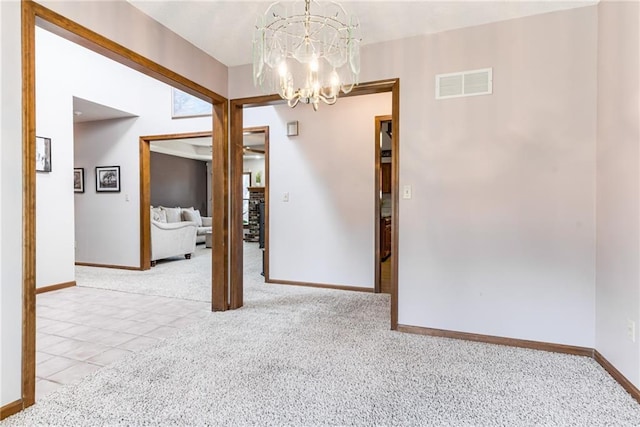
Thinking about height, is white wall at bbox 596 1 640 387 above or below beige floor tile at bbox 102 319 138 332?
above

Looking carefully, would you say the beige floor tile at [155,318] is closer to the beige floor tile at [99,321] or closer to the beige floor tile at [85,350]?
the beige floor tile at [99,321]

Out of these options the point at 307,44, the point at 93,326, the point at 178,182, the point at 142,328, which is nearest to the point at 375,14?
the point at 307,44

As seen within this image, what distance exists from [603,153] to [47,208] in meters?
5.68

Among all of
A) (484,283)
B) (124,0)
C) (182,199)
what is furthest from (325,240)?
(182,199)

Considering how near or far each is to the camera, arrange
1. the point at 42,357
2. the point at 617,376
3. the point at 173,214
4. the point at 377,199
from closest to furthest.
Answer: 1. the point at 617,376
2. the point at 42,357
3. the point at 377,199
4. the point at 173,214

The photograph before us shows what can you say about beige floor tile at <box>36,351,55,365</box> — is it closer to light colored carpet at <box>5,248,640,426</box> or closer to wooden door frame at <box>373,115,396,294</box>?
light colored carpet at <box>5,248,640,426</box>

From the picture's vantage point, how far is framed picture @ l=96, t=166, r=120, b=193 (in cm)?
576

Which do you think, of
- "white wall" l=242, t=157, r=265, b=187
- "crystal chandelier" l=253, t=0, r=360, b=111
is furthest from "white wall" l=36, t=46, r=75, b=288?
"white wall" l=242, t=157, r=265, b=187

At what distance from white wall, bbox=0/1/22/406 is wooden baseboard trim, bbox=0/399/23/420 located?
18 mm

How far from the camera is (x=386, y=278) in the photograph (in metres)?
5.05

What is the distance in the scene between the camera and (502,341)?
8.73ft

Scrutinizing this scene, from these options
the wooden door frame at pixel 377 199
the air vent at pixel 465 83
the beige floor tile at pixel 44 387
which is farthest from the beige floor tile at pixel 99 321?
the air vent at pixel 465 83

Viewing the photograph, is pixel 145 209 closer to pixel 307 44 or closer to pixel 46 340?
pixel 46 340

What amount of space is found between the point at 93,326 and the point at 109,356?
2.58ft
